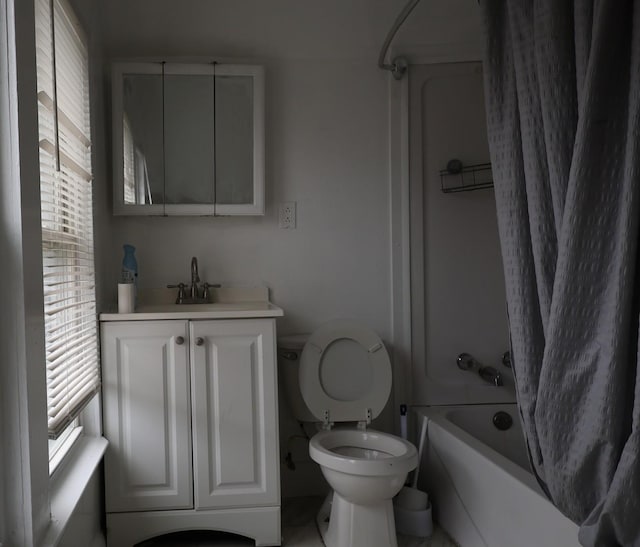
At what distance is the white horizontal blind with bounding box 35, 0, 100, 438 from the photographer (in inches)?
56.9

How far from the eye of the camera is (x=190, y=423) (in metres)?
1.98

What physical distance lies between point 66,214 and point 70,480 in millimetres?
816

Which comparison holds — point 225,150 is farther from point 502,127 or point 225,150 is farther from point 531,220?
point 531,220

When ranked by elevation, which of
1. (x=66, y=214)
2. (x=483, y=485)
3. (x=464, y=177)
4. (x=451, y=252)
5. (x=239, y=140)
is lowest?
(x=483, y=485)

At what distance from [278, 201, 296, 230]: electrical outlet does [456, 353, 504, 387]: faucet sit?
1.01m

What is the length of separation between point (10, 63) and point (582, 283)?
1.28 meters

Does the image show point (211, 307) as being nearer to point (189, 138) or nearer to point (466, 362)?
point (189, 138)

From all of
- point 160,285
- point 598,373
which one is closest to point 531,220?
point 598,373

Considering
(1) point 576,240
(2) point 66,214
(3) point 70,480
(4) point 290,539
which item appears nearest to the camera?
(1) point 576,240

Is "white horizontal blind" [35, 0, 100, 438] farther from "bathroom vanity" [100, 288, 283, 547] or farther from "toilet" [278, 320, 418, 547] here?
"toilet" [278, 320, 418, 547]

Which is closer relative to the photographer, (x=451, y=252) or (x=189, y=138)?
(x=189, y=138)

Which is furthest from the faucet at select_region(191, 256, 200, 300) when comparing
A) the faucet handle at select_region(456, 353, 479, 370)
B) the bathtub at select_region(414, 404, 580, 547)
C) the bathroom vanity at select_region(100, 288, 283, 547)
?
the faucet handle at select_region(456, 353, 479, 370)

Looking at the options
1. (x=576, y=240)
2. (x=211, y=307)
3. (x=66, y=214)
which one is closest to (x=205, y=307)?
(x=211, y=307)

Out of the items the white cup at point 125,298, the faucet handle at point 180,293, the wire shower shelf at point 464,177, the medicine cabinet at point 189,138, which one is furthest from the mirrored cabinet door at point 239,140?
the wire shower shelf at point 464,177
